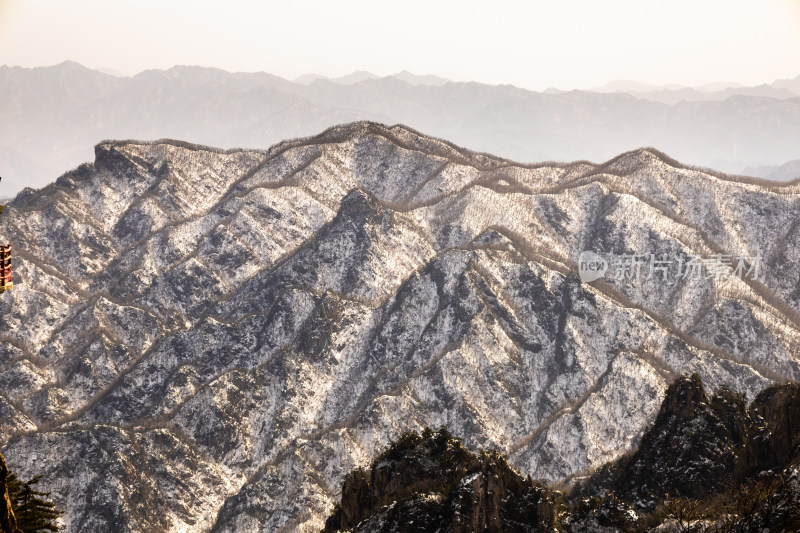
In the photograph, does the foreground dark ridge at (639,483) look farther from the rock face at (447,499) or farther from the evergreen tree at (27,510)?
the evergreen tree at (27,510)

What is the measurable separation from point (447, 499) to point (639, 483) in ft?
108

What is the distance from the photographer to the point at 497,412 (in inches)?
7623

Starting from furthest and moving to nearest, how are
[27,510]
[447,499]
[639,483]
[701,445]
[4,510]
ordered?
[639,483] → [701,445] → [447,499] → [27,510] → [4,510]

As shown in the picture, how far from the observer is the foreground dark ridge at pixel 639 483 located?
64.6 m

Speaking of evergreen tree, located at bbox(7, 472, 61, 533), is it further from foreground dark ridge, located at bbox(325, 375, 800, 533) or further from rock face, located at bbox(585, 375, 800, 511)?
rock face, located at bbox(585, 375, 800, 511)

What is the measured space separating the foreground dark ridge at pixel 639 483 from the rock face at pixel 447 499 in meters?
0.10

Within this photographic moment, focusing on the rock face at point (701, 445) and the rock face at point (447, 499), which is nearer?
the rock face at point (447, 499)

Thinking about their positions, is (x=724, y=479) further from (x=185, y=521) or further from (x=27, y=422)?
(x=27, y=422)

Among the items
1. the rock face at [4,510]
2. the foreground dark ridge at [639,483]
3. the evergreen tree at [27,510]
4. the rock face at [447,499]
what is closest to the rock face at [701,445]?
the foreground dark ridge at [639,483]

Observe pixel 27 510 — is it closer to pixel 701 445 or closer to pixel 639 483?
pixel 639 483

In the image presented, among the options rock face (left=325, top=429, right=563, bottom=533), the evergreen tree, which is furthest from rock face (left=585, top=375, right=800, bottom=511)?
the evergreen tree

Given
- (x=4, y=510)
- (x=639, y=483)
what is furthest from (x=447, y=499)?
(x=4, y=510)

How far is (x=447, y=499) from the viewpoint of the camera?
247 ft

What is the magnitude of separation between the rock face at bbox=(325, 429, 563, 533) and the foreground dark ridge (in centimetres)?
10
